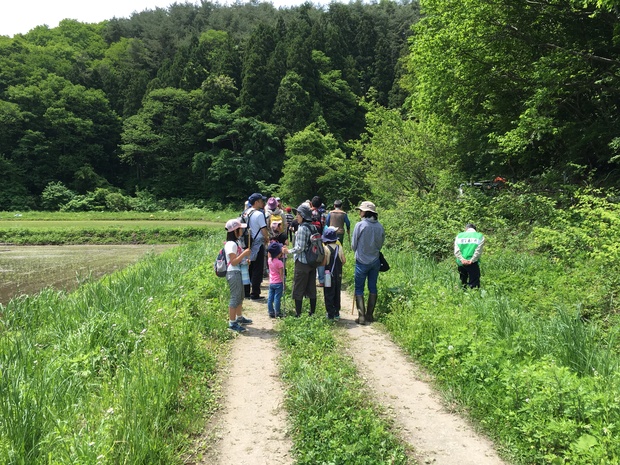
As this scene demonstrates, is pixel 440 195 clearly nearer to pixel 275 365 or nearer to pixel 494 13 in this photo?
pixel 494 13

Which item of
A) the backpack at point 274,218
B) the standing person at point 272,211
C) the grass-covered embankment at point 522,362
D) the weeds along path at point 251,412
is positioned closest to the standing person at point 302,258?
the weeds along path at point 251,412

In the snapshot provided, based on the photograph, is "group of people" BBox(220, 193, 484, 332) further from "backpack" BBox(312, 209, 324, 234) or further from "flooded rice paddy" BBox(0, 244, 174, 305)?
"flooded rice paddy" BBox(0, 244, 174, 305)

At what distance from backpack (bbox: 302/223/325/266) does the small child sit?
0.62 m

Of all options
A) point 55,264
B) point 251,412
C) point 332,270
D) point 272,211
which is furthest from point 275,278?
point 55,264

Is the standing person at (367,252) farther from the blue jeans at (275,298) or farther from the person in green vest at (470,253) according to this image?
the person in green vest at (470,253)

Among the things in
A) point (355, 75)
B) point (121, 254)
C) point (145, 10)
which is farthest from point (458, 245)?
point (145, 10)

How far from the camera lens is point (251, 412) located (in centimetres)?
354

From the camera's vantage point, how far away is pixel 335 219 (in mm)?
8484

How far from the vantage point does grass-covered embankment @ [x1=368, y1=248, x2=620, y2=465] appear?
2744 millimetres

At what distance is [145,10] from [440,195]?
115962 mm

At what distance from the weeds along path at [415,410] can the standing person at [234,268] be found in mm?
1626

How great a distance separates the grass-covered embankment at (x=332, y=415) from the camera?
9.22 feet

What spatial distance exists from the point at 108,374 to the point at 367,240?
3822mm

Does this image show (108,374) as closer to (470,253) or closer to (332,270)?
(332,270)
